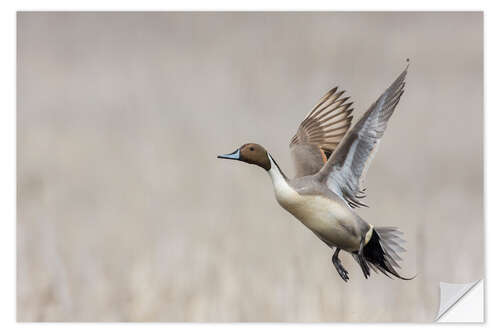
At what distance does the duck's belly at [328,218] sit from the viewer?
2.08 metres

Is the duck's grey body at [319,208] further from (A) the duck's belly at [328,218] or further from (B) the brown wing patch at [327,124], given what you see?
→ (B) the brown wing patch at [327,124]

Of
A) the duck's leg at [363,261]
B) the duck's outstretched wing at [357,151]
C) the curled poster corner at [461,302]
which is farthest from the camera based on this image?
the curled poster corner at [461,302]

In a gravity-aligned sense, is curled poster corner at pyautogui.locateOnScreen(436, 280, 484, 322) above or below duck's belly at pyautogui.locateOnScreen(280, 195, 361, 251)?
below

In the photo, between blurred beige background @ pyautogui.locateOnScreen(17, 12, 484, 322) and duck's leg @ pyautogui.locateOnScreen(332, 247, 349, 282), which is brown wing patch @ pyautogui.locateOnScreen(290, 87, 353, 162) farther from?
duck's leg @ pyautogui.locateOnScreen(332, 247, 349, 282)

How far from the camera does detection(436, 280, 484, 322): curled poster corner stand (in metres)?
2.41

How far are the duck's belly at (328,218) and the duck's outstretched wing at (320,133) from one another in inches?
3.6

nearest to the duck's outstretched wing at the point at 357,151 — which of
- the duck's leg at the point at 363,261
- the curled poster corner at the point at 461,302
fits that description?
the duck's leg at the point at 363,261

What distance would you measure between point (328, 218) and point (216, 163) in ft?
1.75

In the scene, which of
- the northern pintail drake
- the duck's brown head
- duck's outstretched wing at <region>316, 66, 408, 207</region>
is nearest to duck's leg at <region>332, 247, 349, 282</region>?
the northern pintail drake

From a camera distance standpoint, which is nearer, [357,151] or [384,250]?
[357,151]

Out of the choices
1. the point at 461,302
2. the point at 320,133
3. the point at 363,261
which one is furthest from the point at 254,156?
the point at 461,302

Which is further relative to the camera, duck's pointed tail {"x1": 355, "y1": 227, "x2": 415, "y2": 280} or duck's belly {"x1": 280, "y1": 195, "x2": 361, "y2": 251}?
duck's pointed tail {"x1": 355, "y1": 227, "x2": 415, "y2": 280}

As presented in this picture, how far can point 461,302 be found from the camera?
95.5 inches

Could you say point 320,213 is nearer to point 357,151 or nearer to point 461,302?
point 357,151
